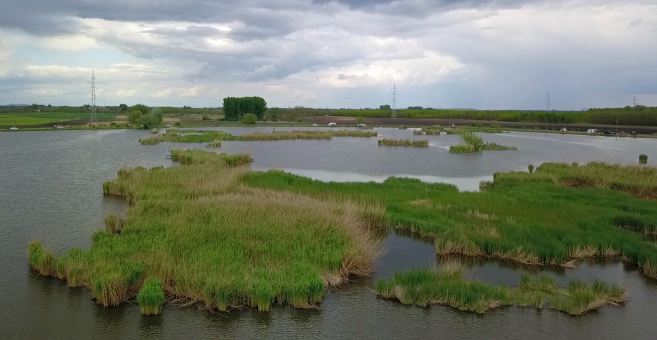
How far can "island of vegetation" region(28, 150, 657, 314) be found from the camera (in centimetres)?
1127

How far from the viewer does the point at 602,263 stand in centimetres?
1493

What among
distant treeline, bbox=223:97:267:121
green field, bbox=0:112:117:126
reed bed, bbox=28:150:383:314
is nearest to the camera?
reed bed, bbox=28:150:383:314

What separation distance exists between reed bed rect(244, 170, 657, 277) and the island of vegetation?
5 cm

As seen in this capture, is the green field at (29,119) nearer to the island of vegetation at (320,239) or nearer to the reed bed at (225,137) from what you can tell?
the reed bed at (225,137)

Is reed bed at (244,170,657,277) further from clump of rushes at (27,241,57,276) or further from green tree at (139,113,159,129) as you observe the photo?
green tree at (139,113,159,129)

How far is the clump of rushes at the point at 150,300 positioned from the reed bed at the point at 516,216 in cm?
870

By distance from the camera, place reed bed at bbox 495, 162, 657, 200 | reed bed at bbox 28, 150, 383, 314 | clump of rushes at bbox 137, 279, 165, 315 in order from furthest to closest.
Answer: reed bed at bbox 495, 162, 657, 200 < reed bed at bbox 28, 150, 383, 314 < clump of rushes at bbox 137, 279, 165, 315

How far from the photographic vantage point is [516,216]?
18.6 metres

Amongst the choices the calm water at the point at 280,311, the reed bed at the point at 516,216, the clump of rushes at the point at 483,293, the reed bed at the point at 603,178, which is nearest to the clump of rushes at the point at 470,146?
the reed bed at the point at 603,178

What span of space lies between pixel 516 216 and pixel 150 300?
45.6 ft

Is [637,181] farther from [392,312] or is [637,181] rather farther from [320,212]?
[392,312]

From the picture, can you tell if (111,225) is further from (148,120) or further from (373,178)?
(148,120)

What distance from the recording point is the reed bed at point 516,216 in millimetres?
15172

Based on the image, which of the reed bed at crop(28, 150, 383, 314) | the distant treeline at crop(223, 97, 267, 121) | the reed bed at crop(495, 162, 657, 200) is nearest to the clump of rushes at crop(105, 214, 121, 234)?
the reed bed at crop(28, 150, 383, 314)
